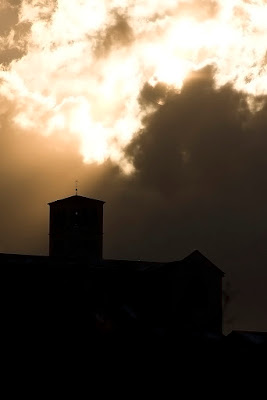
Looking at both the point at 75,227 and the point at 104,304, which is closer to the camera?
the point at 104,304

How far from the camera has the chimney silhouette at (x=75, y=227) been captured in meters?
60.0

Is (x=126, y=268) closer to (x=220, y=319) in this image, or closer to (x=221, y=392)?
(x=220, y=319)

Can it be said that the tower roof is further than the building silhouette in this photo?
Yes

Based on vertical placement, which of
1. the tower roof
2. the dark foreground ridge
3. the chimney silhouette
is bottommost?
the dark foreground ridge

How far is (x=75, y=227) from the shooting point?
5991 cm

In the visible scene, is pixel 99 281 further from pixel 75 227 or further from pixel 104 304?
pixel 75 227

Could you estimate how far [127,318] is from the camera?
32906 millimetres

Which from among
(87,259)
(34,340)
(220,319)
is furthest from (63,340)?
(87,259)

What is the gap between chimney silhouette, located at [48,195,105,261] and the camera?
6000cm

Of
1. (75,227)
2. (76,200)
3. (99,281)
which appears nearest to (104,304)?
(99,281)

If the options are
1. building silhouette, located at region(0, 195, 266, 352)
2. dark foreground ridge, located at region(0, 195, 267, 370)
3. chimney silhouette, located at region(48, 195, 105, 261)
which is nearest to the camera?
dark foreground ridge, located at region(0, 195, 267, 370)

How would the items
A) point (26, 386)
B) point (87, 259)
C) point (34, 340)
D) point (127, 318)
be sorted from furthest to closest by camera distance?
point (87, 259), point (127, 318), point (34, 340), point (26, 386)

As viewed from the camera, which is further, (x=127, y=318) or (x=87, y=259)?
(x=87, y=259)

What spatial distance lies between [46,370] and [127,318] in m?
6.44
